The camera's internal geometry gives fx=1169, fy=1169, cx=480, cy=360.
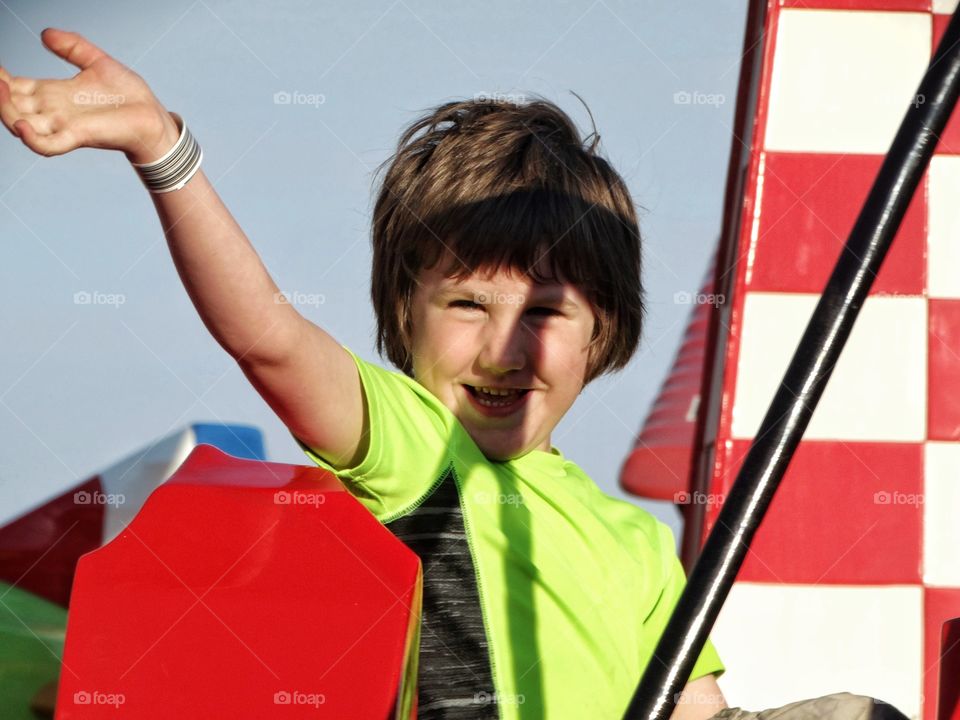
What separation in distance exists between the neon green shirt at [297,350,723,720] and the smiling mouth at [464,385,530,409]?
53 mm

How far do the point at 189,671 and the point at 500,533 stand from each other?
13.6 inches

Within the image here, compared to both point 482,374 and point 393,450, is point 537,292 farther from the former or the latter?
point 393,450

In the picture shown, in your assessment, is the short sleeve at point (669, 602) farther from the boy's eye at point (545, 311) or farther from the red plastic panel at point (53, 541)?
the red plastic panel at point (53, 541)

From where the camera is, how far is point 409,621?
0.82 m

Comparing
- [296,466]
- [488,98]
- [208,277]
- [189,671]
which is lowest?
[189,671]

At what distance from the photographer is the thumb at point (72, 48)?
719mm

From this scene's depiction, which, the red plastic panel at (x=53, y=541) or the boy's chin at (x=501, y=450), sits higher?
the boy's chin at (x=501, y=450)

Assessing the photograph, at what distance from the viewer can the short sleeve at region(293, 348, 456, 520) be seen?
93 cm

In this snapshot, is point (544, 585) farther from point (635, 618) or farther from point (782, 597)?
point (782, 597)

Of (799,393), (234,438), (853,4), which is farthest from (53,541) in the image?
(853,4)

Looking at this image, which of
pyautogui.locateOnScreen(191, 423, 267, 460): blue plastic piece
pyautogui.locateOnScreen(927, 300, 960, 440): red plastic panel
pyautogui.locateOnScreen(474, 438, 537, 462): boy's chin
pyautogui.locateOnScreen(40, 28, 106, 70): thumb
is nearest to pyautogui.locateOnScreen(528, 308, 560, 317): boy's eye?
pyautogui.locateOnScreen(474, 438, 537, 462): boy's chin

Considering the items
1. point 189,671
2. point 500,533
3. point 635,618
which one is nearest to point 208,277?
point 189,671

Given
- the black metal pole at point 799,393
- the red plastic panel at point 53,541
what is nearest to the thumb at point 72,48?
the black metal pole at point 799,393

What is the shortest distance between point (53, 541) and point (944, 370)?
114 cm
